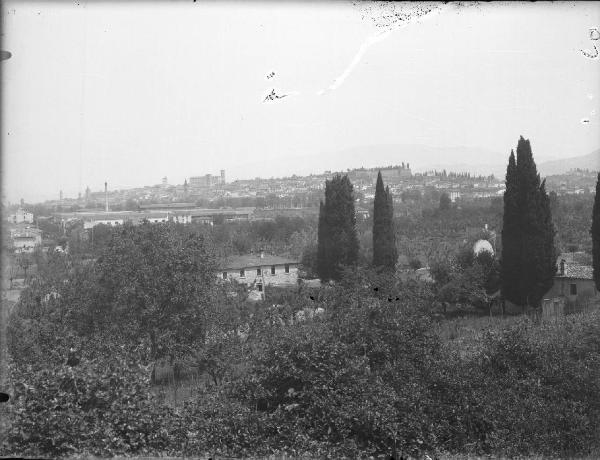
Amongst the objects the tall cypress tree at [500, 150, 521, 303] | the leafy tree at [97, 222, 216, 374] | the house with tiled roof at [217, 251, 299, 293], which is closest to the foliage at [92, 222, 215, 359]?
the leafy tree at [97, 222, 216, 374]

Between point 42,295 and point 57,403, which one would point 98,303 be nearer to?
point 42,295

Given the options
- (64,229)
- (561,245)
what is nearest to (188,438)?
(561,245)

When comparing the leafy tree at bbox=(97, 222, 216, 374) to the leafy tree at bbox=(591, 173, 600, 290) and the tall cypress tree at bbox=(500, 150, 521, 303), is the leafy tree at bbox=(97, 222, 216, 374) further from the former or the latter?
the leafy tree at bbox=(591, 173, 600, 290)

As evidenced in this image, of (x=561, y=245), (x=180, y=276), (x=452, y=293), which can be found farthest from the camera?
(x=561, y=245)

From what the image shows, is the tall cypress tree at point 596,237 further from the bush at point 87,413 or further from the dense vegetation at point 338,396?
the bush at point 87,413

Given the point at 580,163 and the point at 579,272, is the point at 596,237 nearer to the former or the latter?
the point at 580,163

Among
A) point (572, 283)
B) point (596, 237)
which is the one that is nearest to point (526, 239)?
point (596, 237)
